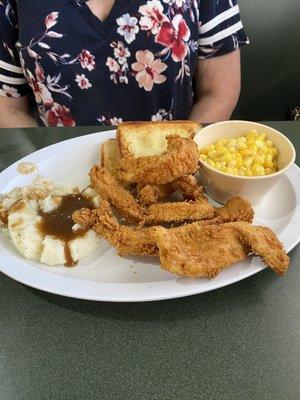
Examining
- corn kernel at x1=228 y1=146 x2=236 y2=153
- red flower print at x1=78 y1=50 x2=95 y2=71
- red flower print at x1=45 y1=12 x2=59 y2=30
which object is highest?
red flower print at x1=45 y1=12 x2=59 y2=30

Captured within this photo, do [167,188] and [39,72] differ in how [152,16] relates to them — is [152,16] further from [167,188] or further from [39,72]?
[167,188]

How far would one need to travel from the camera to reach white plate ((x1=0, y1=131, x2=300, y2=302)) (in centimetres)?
99

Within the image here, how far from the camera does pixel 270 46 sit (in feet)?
7.71

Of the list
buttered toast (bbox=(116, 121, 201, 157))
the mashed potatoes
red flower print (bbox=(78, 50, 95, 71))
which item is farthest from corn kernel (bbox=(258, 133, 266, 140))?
red flower print (bbox=(78, 50, 95, 71))

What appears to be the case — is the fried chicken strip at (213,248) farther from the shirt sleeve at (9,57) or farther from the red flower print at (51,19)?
the shirt sleeve at (9,57)

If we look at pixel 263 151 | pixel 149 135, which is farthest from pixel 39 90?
pixel 263 151

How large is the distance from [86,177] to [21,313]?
1.85ft

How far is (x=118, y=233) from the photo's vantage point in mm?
1110

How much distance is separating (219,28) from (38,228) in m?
1.18

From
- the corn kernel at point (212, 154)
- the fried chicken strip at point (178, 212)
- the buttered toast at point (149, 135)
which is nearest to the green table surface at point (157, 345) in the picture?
the fried chicken strip at point (178, 212)

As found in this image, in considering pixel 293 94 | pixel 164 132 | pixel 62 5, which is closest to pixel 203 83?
pixel 164 132

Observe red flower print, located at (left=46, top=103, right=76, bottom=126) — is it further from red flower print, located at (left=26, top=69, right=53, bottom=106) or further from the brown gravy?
the brown gravy

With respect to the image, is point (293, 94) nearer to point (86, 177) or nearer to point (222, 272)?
point (86, 177)

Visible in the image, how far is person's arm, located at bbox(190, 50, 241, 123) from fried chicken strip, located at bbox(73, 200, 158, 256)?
2.91ft
